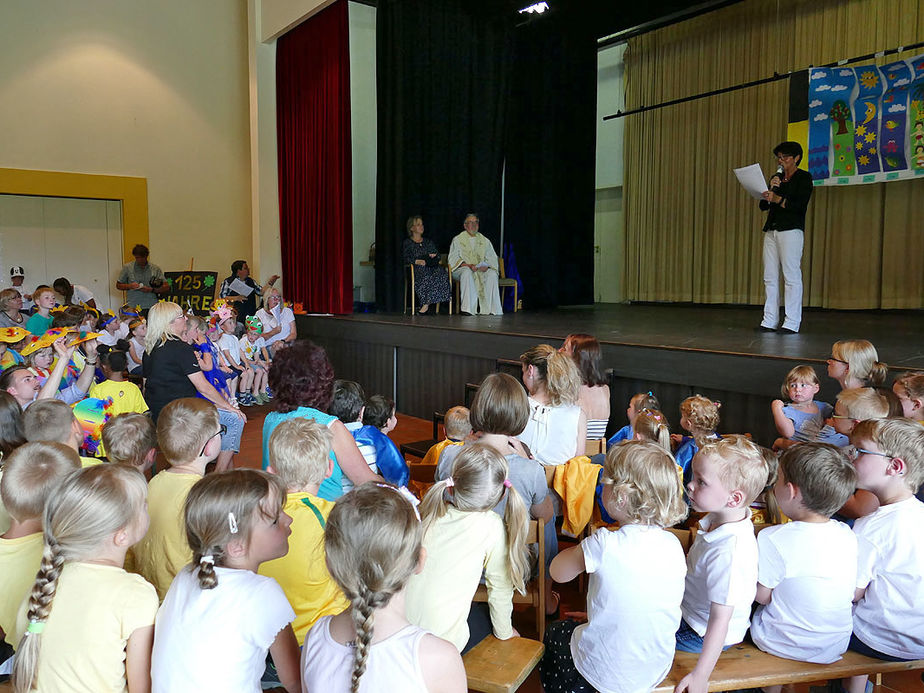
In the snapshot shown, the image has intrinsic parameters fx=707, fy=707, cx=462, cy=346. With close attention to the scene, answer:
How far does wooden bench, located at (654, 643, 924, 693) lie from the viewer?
1.71 meters

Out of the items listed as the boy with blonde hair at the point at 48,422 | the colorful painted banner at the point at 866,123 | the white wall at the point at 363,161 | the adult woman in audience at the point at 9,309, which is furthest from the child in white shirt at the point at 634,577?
the white wall at the point at 363,161

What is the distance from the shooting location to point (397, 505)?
1.30 m

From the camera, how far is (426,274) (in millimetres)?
7840

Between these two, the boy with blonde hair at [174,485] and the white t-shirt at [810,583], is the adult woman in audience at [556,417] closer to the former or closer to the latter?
the white t-shirt at [810,583]

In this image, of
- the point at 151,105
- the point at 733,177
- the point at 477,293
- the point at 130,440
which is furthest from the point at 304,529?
the point at 733,177

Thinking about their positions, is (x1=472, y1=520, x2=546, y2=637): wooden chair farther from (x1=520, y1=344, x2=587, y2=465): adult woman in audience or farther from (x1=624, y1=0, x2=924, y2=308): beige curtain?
(x1=624, y1=0, x2=924, y2=308): beige curtain

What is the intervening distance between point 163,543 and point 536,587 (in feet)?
3.50

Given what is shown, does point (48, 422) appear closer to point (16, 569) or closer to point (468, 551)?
point (16, 569)

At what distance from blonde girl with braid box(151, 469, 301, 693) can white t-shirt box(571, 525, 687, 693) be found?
2.24ft

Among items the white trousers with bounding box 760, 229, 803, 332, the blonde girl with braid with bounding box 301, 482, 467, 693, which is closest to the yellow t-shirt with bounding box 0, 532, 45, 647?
the blonde girl with braid with bounding box 301, 482, 467, 693

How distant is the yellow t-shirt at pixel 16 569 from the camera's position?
5.31 feet

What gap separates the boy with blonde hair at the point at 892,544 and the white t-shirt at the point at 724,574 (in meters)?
0.36

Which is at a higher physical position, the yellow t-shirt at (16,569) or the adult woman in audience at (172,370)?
the adult woman in audience at (172,370)

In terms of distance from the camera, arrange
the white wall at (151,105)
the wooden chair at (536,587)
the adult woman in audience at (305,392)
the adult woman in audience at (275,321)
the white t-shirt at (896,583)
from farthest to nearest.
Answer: the white wall at (151,105) < the adult woman in audience at (275,321) < the adult woman in audience at (305,392) < the wooden chair at (536,587) < the white t-shirt at (896,583)
